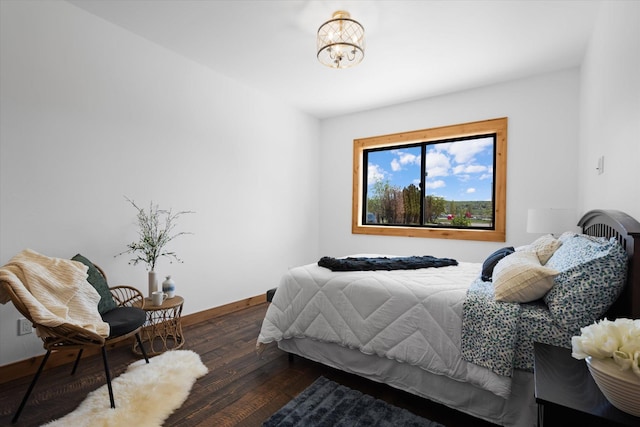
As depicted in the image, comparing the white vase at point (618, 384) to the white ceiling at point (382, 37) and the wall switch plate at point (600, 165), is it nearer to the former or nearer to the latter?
the wall switch plate at point (600, 165)

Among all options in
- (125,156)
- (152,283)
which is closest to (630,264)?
(152,283)

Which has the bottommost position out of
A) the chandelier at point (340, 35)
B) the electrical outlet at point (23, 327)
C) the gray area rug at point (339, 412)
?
the gray area rug at point (339, 412)

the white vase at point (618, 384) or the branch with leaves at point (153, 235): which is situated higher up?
the branch with leaves at point (153, 235)

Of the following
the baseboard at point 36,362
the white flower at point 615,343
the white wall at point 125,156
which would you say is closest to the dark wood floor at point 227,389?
the baseboard at point 36,362

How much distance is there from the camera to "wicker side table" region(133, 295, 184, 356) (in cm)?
262

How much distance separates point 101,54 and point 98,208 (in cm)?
130

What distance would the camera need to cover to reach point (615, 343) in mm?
850

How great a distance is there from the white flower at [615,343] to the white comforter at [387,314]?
837 millimetres

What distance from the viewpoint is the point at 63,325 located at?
5.57 ft

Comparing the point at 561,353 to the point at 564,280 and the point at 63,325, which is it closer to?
the point at 564,280

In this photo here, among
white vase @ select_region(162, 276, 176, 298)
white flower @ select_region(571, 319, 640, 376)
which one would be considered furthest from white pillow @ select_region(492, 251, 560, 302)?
white vase @ select_region(162, 276, 176, 298)

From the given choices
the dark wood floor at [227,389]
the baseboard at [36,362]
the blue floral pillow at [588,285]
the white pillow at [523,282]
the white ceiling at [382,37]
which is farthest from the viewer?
the white ceiling at [382,37]

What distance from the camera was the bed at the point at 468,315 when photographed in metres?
1.46

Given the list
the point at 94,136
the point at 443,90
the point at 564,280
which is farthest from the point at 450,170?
the point at 94,136
